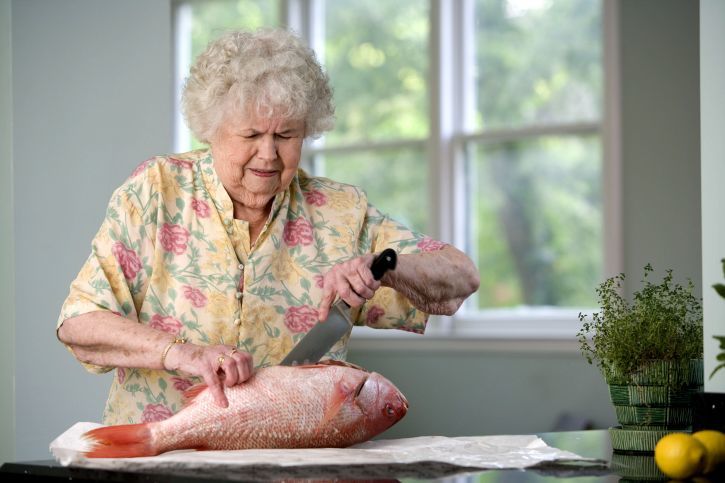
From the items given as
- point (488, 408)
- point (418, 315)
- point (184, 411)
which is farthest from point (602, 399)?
point (184, 411)

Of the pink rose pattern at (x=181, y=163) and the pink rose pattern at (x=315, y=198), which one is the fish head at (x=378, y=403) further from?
the pink rose pattern at (x=181, y=163)

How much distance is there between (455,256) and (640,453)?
24.7 inches

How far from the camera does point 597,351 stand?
5.72 ft

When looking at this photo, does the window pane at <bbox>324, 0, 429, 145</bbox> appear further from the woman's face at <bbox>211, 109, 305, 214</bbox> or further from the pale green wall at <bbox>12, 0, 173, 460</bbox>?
the woman's face at <bbox>211, 109, 305, 214</bbox>

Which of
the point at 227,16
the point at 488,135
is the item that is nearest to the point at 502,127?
the point at 488,135

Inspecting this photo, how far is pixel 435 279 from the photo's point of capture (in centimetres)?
209

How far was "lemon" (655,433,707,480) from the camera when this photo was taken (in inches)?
55.1

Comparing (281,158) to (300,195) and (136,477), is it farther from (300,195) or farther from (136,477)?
(136,477)

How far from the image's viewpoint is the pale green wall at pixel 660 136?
4.20 metres

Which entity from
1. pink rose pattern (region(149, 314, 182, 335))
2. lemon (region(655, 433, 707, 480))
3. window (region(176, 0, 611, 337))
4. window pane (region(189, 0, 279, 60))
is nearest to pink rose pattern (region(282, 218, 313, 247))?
pink rose pattern (region(149, 314, 182, 335))

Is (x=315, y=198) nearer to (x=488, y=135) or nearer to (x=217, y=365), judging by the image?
(x=217, y=365)

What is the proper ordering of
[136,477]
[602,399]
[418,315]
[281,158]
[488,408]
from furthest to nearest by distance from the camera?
[488,408] → [602,399] → [418,315] → [281,158] → [136,477]

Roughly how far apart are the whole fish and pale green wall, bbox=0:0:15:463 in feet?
3.29

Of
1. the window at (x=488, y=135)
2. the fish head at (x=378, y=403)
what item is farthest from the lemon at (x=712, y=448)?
the window at (x=488, y=135)
